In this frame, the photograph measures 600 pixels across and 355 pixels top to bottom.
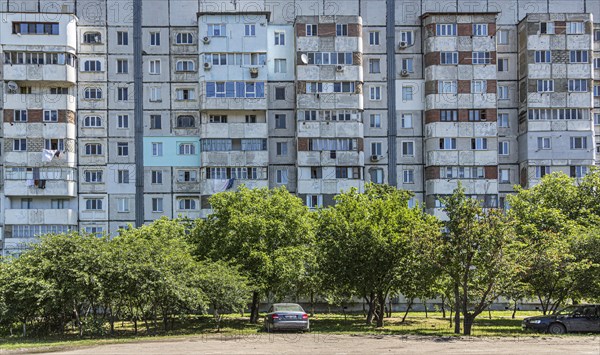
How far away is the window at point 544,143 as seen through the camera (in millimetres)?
63031

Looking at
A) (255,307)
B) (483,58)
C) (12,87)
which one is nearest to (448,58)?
(483,58)

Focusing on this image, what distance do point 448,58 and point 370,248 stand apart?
92.4 feet

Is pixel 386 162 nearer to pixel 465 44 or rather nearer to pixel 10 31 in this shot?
pixel 465 44

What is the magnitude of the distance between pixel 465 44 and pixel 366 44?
8540mm

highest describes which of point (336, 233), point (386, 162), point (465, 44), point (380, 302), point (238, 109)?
point (465, 44)

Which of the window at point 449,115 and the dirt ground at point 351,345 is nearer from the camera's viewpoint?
the dirt ground at point 351,345

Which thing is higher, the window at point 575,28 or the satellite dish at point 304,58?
the window at point 575,28

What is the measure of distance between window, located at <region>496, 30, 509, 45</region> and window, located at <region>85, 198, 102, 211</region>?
37.8m

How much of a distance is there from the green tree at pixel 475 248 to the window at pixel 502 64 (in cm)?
3428

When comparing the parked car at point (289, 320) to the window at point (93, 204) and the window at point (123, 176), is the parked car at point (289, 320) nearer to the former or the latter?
the window at point (123, 176)

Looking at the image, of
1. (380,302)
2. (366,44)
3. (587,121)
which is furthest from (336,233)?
(587,121)

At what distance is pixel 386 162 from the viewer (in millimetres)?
64312

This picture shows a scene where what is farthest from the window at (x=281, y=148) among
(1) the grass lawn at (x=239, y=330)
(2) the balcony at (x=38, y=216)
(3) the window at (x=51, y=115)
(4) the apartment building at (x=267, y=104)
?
(1) the grass lawn at (x=239, y=330)

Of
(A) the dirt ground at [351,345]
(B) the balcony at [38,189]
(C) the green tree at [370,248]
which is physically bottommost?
(A) the dirt ground at [351,345]
